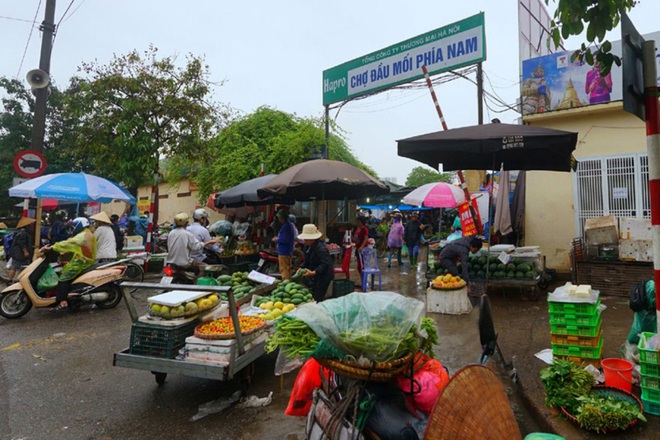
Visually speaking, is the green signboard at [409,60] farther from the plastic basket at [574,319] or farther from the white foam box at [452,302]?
the plastic basket at [574,319]

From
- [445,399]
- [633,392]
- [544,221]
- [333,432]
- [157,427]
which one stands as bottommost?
[157,427]

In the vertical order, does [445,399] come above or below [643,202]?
below

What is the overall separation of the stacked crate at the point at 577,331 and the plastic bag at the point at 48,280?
8.34 meters

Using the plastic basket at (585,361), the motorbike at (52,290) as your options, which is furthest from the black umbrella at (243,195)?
the plastic basket at (585,361)

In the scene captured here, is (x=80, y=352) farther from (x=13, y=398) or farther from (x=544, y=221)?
(x=544, y=221)

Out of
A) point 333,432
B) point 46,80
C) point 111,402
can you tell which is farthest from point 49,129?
point 333,432

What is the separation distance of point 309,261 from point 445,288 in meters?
2.47

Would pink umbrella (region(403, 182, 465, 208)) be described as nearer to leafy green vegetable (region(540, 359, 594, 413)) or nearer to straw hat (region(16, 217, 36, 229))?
leafy green vegetable (region(540, 359, 594, 413))

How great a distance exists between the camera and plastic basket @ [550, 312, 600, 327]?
3875 mm

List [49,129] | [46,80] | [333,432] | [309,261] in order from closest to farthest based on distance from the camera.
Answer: [333,432], [309,261], [46,80], [49,129]

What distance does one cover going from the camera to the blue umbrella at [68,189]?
8977mm

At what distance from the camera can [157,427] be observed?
11.5ft

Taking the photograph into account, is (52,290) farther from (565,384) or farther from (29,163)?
(565,384)

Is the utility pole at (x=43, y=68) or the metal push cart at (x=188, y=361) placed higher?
the utility pole at (x=43, y=68)
